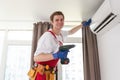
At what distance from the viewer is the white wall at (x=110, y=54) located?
7.27 ft

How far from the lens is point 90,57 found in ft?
9.53

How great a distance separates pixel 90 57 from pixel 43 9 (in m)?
1.17

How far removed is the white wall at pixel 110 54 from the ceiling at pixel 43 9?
1.65ft

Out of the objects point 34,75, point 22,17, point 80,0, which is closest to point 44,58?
point 34,75

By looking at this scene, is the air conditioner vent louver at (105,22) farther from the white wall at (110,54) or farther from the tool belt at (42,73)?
the tool belt at (42,73)

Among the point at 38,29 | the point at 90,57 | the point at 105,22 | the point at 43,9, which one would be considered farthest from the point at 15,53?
the point at 105,22

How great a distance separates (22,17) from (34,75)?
1475 millimetres

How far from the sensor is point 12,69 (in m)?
3.22

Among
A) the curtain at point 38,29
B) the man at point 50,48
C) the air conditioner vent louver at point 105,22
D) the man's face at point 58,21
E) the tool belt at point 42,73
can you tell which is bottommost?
the tool belt at point 42,73

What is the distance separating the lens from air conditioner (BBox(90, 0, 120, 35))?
72.6 inches

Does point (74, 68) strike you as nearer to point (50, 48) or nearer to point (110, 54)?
point (110, 54)

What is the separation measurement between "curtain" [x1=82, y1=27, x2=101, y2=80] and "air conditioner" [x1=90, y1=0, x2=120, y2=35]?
0.71 m

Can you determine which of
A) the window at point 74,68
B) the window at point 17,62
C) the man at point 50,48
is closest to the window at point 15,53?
the window at point 17,62

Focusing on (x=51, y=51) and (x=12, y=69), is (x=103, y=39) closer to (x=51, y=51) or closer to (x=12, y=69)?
(x=51, y=51)
